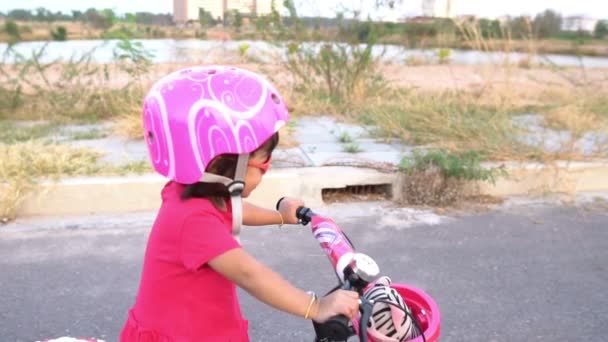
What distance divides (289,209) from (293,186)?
2965 mm

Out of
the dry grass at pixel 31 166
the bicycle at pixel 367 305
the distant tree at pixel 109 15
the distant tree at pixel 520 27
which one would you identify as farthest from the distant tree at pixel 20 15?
the bicycle at pixel 367 305

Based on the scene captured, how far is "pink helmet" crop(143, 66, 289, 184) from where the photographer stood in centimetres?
161

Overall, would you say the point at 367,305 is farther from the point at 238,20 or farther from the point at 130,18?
the point at 130,18

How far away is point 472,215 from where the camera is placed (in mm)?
4840

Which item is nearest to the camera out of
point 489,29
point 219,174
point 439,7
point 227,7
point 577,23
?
point 219,174

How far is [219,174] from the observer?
5.60ft

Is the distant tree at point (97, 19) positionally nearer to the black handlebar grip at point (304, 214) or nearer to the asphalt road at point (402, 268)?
the asphalt road at point (402, 268)

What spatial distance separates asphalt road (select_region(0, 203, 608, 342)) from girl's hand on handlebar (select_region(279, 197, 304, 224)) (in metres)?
1.18

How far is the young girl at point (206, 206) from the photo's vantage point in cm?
160

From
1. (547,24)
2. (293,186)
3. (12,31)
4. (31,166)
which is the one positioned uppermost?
(547,24)

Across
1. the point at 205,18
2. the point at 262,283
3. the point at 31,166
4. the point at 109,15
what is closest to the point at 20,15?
the point at 109,15

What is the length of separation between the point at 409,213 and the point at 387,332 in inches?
133

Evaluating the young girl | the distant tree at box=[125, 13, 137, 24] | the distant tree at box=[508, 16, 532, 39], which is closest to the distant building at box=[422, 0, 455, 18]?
the distant tree at box=[508, 16, 532, 39]

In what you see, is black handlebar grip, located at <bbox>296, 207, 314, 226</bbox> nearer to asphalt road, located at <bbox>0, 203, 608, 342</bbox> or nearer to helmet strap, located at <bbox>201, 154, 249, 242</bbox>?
helmet strap, located at <bbox>201, 154, 249, 242</bbox>
